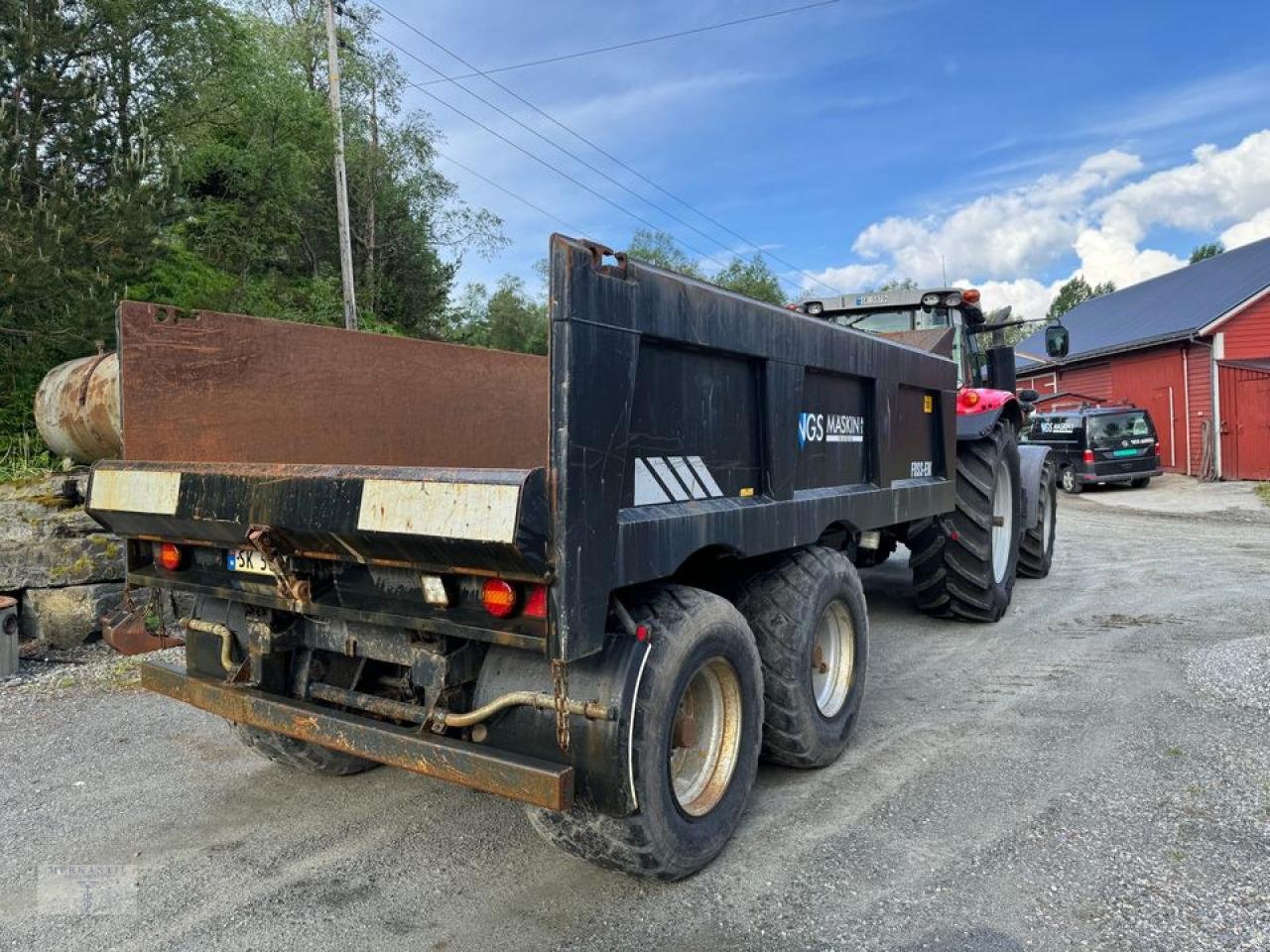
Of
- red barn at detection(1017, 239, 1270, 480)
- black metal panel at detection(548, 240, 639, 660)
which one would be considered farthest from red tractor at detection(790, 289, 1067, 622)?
red barn at detection(1017, 239, 1270, 480)

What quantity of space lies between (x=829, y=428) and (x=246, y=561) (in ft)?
8.14

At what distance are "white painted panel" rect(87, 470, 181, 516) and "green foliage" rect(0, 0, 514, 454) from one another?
5.47 meters

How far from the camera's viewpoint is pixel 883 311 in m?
7.26

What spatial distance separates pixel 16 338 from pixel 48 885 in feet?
21.8

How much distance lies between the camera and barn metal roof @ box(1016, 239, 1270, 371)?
20312mm

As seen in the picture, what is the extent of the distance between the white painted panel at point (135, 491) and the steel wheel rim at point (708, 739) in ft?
6.29

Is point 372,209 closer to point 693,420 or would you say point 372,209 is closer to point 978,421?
point 978,421

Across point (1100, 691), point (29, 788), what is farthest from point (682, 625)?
point (1100, 691)

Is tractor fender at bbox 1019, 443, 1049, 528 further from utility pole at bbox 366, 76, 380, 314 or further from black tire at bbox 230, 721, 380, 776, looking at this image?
utility pole at bbox 366, 76, 380, 314

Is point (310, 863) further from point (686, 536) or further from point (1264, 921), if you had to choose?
point (1264, 921)

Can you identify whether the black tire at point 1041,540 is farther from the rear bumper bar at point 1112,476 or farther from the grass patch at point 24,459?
the rear bumper bar at point 1112,476

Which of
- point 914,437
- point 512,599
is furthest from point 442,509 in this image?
point 914,437

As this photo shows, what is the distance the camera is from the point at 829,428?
3.88 meters

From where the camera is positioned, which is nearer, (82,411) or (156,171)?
(82,411)
